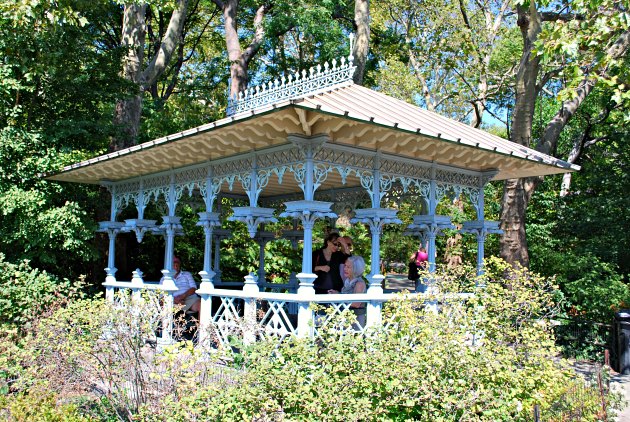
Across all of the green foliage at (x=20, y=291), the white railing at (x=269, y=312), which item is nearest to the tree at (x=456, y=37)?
the white railing at (x=269, y=312)

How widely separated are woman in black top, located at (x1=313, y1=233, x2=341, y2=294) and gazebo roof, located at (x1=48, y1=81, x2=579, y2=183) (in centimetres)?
199

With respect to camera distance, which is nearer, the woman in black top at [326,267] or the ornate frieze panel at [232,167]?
the ornate frieze panel at [232,167]

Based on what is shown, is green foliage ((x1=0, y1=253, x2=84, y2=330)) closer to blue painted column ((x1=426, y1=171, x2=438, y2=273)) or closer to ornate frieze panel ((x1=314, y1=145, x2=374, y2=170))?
ornate frieze panel ((x1=314, y1=145, x2=374, y2=170))

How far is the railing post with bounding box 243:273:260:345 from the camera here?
7344 millimetres

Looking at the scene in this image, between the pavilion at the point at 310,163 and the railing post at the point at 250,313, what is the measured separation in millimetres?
17

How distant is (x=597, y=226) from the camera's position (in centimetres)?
1770

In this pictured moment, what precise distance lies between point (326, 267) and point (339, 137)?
99.5 inches

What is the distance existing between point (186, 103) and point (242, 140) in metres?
15.5

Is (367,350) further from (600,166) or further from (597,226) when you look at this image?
(600,166)

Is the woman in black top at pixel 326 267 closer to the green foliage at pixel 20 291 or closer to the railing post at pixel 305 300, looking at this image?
the railing post at pixel 305 300

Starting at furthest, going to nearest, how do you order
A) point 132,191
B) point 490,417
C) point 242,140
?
point 132,191
point 242,140
point 490,417

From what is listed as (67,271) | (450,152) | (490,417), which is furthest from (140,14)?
(490,417)

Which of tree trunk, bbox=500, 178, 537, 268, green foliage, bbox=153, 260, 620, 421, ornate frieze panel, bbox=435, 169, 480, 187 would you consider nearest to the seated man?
ornate frieze panel, bbox=435, 169, 480, 187

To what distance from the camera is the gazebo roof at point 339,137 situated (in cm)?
738
